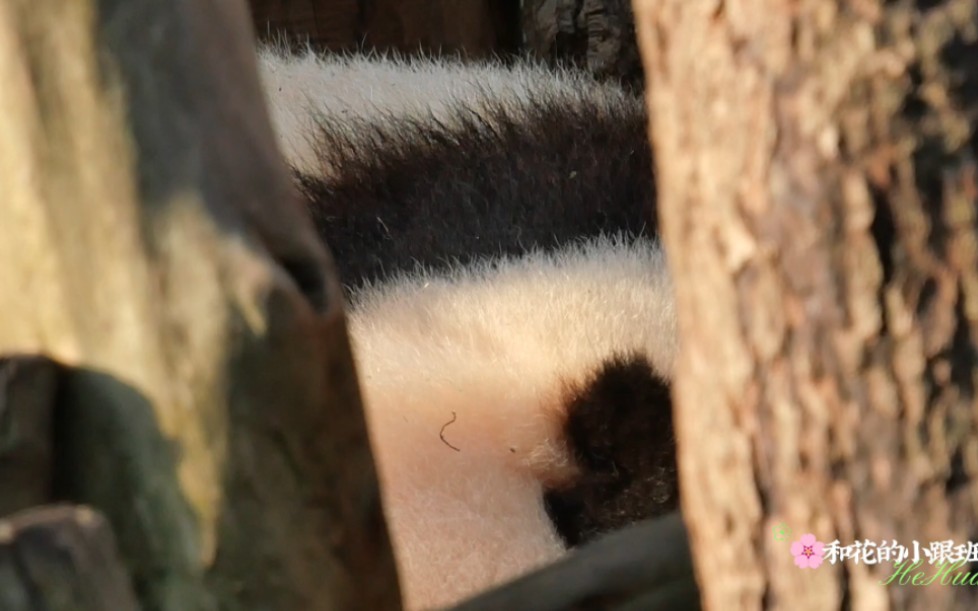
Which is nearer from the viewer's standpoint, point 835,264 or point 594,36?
point 835,264

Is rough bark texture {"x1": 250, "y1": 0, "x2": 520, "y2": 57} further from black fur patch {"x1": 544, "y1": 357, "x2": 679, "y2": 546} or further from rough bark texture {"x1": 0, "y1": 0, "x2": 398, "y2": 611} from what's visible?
rough bark texture {"x1": 0, "y1": 0, "x2": 398, "y2": 611}

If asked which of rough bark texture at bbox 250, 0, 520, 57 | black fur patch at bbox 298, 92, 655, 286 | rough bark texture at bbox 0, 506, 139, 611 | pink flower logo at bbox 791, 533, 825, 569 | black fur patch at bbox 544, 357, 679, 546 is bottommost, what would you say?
black fur patch at bbox 544, 357, 679, 546

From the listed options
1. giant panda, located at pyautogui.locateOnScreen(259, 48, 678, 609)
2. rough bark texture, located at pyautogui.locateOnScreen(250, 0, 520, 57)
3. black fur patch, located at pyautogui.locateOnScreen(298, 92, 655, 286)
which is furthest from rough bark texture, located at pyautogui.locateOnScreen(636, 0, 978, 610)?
rough bark texture, located at pyautogui.locateOnScreen(250, 0, 520, 57)

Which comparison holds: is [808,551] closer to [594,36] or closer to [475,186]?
[475,186]

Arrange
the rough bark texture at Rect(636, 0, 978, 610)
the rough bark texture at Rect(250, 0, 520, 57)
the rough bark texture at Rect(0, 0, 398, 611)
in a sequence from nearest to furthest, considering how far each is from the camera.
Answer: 1. the rough bark texture at Rect(636, 0, 978, 610)
2. the rough bark texture at Rect(0, 0, 398, 611)
3. the rough bark texture at Rect(250, 0, 520, 57)

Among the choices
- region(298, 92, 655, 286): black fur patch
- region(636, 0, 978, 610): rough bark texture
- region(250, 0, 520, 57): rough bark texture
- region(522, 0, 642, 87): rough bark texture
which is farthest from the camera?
region(250, 0, 520, 57): rough bark texture

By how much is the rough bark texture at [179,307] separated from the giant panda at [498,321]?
38 cm

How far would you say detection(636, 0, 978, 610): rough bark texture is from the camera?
68 centimetres

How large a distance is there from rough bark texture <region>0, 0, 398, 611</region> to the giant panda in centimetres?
38

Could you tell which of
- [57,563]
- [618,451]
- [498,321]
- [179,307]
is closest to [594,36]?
[498,321]

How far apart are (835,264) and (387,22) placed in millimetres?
2127

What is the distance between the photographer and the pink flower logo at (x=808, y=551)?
73 centimetres

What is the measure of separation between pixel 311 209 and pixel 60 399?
1.02 metres

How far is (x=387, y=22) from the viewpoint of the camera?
271 cm
